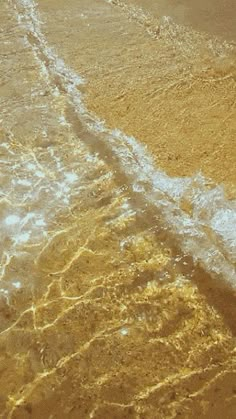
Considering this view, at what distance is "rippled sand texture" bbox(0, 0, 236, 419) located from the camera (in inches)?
109

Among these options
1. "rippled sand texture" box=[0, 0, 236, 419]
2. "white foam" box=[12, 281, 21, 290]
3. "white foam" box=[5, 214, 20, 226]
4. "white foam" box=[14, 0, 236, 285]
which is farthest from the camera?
"white foam" box=[5, 214, 20, 226]

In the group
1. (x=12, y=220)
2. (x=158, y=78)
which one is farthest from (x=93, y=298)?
(x=158, y=78)

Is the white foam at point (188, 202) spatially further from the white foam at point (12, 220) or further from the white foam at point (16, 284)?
the white foam at point (16, 284)

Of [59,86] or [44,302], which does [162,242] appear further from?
[59,86]

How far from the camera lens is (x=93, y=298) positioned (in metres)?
3.25

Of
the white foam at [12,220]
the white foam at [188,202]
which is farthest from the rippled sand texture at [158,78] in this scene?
the white foam at [12,220]

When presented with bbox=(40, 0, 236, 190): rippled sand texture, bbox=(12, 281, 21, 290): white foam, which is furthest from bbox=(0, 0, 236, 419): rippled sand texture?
bbox=(40, 0, 236, 190): rippled sand texture

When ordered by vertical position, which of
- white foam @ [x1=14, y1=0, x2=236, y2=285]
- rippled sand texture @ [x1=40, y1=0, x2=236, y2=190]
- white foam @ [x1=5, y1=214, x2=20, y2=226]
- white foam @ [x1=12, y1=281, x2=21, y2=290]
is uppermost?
rippled sand texture @ [x1=40, y1=0, x2=236, y2=190]

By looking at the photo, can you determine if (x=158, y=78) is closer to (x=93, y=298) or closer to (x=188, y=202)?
(x=188, y=202)

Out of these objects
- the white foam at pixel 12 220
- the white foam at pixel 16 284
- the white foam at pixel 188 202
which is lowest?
the white foam at pixel 16 284

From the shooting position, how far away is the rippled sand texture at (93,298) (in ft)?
9.12

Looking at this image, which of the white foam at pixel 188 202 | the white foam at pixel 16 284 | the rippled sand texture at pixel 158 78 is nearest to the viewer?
the white foam at pixel 16 284

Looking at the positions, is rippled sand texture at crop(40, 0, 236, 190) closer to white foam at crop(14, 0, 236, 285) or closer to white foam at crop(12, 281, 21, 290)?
white foam at crop(14, 0, 236, 285)

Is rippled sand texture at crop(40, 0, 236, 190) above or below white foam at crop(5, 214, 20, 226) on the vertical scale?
above
